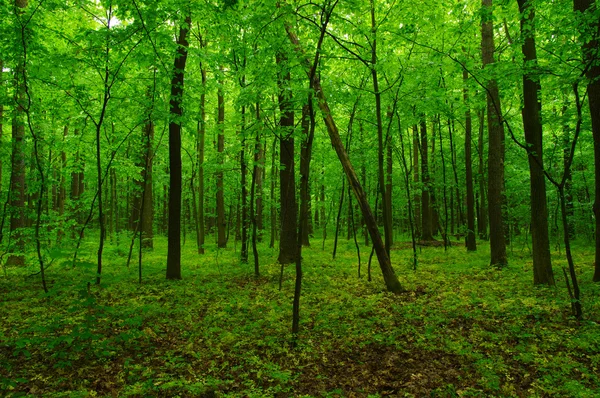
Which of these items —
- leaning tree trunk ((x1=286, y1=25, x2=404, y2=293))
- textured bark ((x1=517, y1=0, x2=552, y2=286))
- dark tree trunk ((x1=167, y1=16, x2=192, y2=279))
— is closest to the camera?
textured bark ((x1=517, y1=0, x2=552, y2=286))

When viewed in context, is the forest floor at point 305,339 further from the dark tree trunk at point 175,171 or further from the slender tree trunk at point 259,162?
the slender tree trunk at point 259,162

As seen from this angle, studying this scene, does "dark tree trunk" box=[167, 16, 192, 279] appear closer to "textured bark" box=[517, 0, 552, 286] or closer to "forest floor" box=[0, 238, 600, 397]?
"forest floor" box=[0, 238, 600, 397]

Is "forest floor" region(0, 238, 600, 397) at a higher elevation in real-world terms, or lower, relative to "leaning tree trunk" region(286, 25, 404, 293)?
lower

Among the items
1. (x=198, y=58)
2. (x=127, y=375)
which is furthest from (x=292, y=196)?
(x=127, y=375)

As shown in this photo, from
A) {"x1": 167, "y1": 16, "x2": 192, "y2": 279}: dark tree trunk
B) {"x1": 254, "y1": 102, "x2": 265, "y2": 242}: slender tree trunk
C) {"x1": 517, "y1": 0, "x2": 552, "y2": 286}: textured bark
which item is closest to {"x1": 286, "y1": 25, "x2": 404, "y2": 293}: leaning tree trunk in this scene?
{"x1": 254, "y1": 102, "x2": 265, "y2": 242}: slender tree trunk

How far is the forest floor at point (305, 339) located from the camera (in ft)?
13.8

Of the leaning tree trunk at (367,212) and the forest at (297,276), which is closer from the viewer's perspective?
the forest at (297,276)

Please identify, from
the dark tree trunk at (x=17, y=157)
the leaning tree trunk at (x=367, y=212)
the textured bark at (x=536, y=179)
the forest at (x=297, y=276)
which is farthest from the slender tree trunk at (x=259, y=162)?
the textured bark at (x=536, y=179)

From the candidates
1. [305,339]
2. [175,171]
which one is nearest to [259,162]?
[175,171]

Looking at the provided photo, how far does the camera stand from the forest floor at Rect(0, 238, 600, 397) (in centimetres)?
422

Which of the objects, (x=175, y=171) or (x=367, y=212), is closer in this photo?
(x=367, y=212)

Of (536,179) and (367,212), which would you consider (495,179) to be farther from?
(367,212)

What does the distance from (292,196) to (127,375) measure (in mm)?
7740

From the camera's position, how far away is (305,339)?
18.9ft
